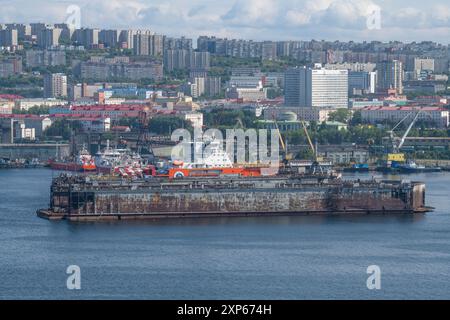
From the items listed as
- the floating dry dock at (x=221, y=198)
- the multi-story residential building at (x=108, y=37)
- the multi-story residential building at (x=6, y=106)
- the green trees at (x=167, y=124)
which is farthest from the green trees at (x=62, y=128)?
the multi-story residential building at (x=108, y=37)

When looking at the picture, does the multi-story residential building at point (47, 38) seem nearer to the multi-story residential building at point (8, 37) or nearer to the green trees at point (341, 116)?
the multi-story residential building at point (8, 37)

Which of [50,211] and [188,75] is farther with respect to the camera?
[188,75]

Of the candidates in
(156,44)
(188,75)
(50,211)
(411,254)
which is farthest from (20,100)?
(411,254)

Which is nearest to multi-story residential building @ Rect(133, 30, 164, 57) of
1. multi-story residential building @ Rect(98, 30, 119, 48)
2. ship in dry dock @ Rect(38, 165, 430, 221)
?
multi-story residential building @ Rect(98, 30, 119, 48)

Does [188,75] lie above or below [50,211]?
above

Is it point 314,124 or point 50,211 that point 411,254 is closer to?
point 50,211

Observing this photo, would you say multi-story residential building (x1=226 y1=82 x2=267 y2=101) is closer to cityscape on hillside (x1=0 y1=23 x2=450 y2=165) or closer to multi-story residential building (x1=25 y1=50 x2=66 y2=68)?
cityscape on hillside (x1=0 y1=23 x2=450 y2=165)
